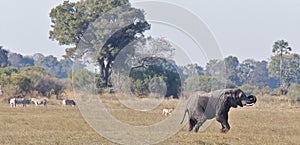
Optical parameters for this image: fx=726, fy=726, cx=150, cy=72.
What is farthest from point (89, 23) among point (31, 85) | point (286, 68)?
point (286, 68)

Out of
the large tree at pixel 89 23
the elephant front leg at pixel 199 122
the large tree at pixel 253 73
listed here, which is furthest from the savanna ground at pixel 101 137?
the large tree at pixel 253 73

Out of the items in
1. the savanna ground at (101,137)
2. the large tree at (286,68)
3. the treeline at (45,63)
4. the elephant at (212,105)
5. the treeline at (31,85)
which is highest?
the treeline at (45,63)

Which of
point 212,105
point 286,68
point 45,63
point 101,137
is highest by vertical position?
point 45,63

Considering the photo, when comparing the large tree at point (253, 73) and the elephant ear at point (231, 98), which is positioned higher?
the large tree at point (253, 73)

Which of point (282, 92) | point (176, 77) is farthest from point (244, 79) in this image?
point (176, 77)

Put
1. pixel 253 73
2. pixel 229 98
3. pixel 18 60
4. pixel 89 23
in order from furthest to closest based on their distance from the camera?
pixel 18 60, pixel 253 73, pixel 89 23, pixel 229 98

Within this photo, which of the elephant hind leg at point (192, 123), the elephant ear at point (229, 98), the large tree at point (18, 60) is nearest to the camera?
the elephant hind leg at point (192, 123)

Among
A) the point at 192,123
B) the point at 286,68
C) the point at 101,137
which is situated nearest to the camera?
the point at 101,137

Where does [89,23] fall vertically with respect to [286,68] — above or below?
above

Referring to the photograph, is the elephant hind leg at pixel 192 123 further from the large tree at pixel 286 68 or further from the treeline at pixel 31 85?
the large tree at pixel 286 68

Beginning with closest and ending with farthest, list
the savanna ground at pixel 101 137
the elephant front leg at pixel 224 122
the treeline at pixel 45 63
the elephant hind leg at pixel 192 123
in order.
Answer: the savanna ground at pixel 101 137 < the elephant front leg at pixel 224 122 < the elephant hind leg at pixel 192 123 < the treeline at pixel 45 63

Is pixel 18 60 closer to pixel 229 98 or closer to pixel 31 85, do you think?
pixel 31 85

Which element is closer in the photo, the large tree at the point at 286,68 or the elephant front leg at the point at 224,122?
the elephant front leg at the point at 224,122

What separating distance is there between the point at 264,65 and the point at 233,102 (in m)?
130
